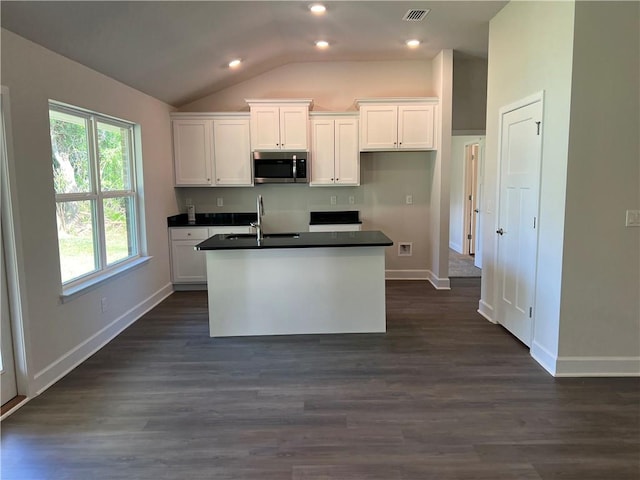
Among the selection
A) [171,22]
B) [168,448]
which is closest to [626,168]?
[168,448]

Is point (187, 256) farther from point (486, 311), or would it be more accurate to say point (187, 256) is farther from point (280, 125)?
point (486, 311)

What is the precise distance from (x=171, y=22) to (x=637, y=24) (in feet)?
11.3

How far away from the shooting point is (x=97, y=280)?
11.9ft

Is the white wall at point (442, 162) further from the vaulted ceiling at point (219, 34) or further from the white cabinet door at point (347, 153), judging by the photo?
the white cabinet door at point (347, 153)

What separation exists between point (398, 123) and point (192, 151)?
276 cm

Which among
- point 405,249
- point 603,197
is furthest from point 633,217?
point 405,249

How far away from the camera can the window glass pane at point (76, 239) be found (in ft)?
10.9

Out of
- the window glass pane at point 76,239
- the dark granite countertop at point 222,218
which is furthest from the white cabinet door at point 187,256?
the window glass pane at point 76,239

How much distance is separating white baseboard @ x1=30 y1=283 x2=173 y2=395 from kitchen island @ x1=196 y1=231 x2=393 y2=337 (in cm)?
93

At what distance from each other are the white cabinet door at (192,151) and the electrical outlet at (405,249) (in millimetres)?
2868

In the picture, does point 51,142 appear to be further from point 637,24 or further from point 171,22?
point 637,24

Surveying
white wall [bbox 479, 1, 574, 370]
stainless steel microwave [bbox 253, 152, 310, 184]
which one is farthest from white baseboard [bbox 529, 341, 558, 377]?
stainless steel microwave [bbox 253, 152, 310, 184]

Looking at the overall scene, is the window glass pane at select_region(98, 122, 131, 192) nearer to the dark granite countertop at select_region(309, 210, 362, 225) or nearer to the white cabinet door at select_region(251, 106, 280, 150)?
the white cabinet door at select_region(251, 106, 280, 150)

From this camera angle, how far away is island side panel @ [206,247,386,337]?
3.83 m
